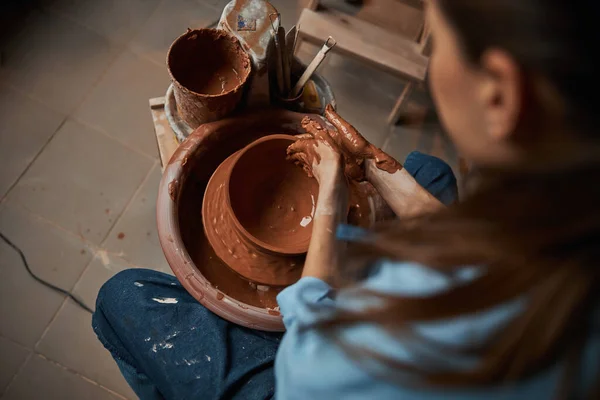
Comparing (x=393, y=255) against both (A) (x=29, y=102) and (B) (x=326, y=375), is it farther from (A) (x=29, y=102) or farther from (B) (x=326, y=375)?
(A) (x=29, y=102)

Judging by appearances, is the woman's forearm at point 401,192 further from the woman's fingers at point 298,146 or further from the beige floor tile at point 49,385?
the beige floor tile at point 49,385

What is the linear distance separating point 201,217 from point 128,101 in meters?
0.84

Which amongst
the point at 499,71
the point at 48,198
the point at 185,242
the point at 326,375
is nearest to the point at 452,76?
the point at 499,71

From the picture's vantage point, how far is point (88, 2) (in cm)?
185

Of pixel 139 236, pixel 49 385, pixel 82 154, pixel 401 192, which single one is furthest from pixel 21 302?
pixel 401 192

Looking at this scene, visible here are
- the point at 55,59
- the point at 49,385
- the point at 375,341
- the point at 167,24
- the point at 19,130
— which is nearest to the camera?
the point at 375,341

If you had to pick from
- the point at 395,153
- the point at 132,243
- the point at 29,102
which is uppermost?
the point at 395,153

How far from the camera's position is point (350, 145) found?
3.41 ft

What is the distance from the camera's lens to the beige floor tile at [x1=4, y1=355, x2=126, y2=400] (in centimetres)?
141

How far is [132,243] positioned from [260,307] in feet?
2.45

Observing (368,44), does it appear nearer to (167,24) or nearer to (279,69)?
(279,69)

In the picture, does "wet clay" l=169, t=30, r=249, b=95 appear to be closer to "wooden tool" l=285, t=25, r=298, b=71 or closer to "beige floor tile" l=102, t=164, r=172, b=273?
"wooden tool" l=285, t=25, r=298, b=71

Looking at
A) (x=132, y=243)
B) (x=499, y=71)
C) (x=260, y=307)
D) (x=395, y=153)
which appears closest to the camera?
(x=499, y=71)

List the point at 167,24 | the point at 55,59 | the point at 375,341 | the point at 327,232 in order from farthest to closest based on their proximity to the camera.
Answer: the point at 167,24 < the point at 55,59 < the point at 327,232 < the point at 375,341
